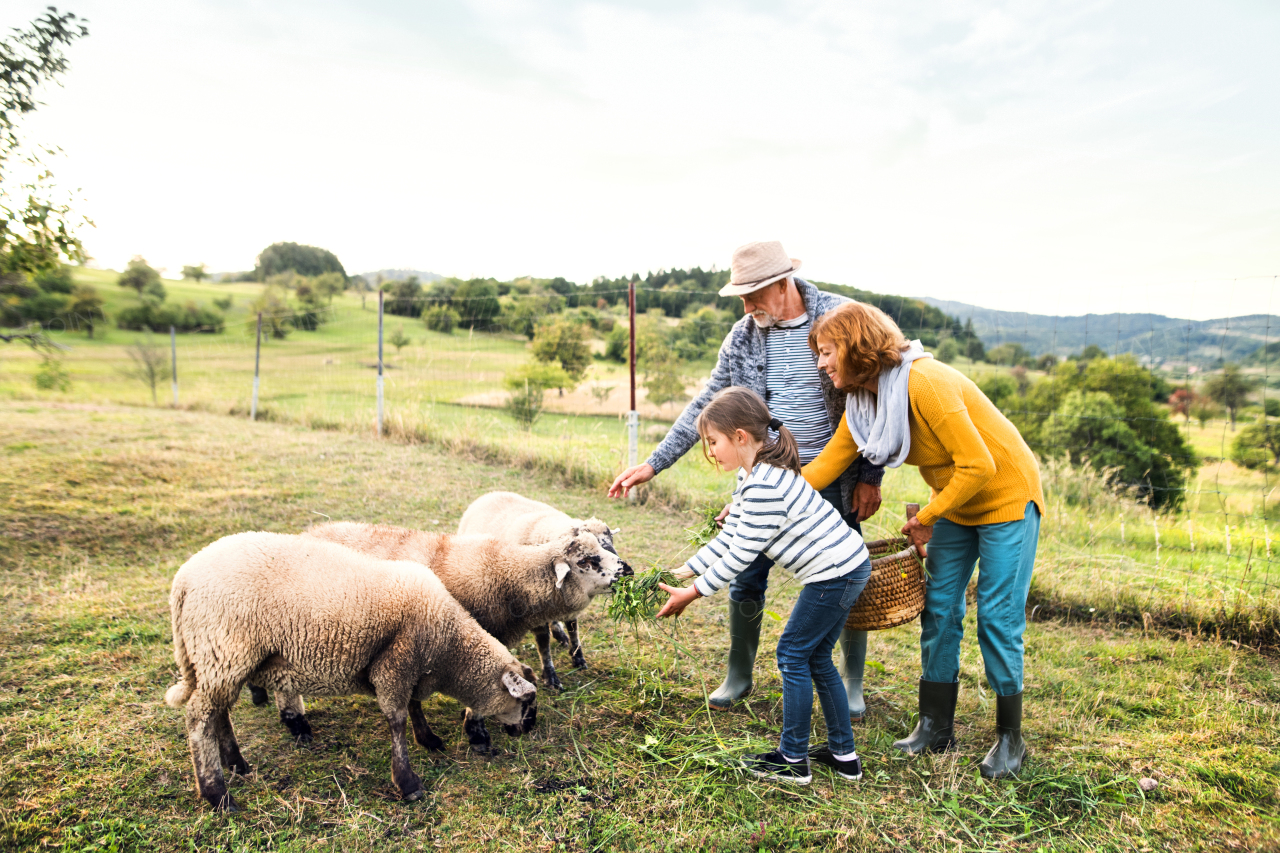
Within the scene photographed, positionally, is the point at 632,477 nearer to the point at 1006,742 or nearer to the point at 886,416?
the point at 886,416

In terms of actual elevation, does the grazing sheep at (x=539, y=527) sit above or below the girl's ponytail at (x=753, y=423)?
below

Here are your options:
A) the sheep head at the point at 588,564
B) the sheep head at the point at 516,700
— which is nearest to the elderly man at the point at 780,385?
the sheep head at the point at 588,564

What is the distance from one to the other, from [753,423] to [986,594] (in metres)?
1.68

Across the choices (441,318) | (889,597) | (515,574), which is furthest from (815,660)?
(441,318)

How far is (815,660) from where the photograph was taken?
3537 millimetres

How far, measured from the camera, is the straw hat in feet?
12.3

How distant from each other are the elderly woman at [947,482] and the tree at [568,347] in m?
9.57

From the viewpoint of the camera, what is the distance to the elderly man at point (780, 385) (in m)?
3.83

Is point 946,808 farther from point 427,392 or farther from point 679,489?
point 427,392

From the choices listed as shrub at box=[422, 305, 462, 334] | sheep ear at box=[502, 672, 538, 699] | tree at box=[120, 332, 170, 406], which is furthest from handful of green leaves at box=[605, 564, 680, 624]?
tree at box=[120, 332, 170, 406]

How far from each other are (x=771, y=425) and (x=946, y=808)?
2.24 meters

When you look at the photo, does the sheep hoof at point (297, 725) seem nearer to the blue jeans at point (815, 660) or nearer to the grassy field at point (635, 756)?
the grassy field at point (635, 756)

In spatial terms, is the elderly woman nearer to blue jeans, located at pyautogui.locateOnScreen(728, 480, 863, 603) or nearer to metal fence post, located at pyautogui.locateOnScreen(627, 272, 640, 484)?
blue jeans, located at pyautogui.locateOnScreen(728, 480, 863, 603)

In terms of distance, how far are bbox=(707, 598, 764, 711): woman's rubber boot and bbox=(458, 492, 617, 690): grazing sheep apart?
107cm
